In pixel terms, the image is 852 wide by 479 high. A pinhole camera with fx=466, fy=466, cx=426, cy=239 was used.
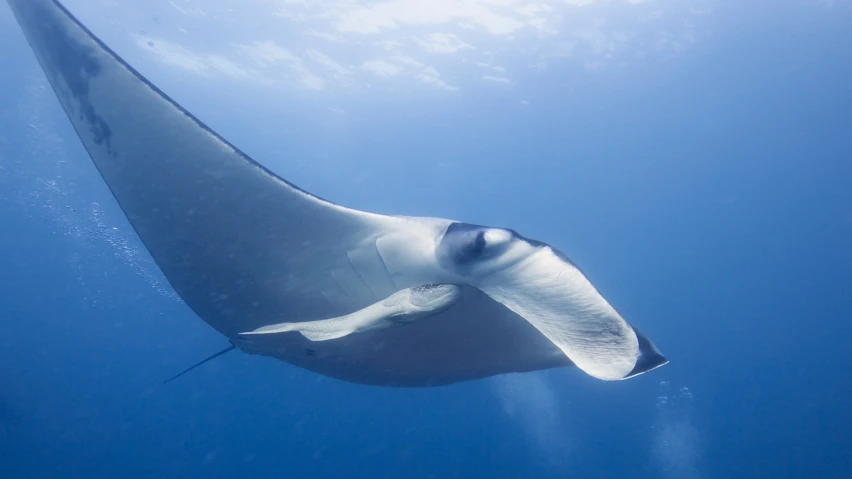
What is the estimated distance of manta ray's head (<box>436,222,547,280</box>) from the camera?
1.97 m

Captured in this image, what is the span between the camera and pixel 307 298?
2.96 meters

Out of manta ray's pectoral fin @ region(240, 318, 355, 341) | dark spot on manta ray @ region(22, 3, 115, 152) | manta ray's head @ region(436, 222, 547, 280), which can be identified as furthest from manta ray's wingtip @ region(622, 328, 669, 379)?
dark spot on manta ray @ region(22, 3, 115, 152)

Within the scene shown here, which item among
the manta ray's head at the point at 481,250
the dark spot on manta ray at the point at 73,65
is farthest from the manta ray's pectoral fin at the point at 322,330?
the dark spot on manta ray at the point at 73,65

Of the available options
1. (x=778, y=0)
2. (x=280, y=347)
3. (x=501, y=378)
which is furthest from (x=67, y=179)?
(x=778, y=0)

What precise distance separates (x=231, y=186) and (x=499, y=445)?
88.2ft

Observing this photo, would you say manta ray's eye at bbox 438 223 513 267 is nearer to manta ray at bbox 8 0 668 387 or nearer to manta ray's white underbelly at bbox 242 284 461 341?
manta ray at bbox 8 0 668 387

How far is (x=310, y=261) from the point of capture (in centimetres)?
280

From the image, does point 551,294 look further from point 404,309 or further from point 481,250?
point 404,309

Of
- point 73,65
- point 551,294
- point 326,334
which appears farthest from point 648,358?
point 73,65

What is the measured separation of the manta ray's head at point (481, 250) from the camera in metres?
1.97

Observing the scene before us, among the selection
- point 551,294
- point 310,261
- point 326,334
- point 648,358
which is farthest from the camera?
point 310,261

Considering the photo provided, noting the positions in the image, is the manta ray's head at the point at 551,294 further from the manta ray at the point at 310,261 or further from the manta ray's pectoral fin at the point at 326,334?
the manta ray's pectoral fin at the point at 326,334

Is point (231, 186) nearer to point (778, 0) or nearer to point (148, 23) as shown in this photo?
point (148, 23)

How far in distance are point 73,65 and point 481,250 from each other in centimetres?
216
